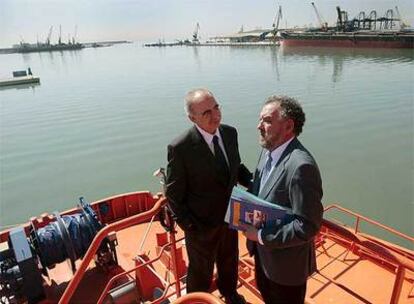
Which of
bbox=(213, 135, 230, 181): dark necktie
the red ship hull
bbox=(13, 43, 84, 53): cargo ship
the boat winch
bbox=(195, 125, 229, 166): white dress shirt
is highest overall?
bbox=(13, 43, 84, 53): cargo ship

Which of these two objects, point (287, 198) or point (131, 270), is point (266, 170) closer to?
point (287, 198)

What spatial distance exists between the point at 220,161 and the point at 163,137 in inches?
524

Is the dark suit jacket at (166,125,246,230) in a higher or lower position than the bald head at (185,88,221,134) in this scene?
lower

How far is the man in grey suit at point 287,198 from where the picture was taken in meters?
1.79

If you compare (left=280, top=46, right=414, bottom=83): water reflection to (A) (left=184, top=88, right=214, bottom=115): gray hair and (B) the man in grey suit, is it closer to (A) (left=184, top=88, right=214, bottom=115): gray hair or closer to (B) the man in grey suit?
(A) (left=184, top=88, right=214, bottom=115): gray hair

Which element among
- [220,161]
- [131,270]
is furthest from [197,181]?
[131,270]

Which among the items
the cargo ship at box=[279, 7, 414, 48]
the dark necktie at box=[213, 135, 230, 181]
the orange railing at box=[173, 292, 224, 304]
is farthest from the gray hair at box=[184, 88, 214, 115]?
the cargo ship at box=[279, 7, 414, 48]

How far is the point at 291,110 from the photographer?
194cm

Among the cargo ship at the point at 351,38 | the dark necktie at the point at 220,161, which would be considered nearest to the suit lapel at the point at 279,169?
the dark necktie at the point at 220,161

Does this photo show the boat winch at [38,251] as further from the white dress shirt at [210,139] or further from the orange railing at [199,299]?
the orange railing at [199,299]

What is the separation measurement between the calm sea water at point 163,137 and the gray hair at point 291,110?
7579mm

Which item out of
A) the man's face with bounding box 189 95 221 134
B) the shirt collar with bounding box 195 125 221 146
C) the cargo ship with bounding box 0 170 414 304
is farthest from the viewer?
the cargo ship with bounding box 0 170 414 304

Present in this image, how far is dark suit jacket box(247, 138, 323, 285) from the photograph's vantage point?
1781 millimetres

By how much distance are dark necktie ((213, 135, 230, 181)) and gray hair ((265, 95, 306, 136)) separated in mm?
649
